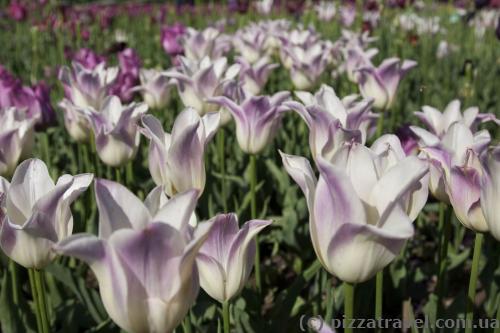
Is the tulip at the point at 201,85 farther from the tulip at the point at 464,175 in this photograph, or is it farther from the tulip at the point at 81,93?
the tulip at the point at 464,175

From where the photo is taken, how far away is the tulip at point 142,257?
696 mm

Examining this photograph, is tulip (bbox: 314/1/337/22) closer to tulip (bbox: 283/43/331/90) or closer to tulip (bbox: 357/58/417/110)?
tulip (bbox: 283/43/331/90)

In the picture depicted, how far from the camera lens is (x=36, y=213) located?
890 millimetres

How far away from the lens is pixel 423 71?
4.23m

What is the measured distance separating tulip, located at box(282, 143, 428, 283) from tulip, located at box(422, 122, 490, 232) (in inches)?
9.8

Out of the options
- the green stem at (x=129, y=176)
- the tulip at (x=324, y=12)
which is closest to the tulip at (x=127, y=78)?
the green stem at (x=129, y=176)

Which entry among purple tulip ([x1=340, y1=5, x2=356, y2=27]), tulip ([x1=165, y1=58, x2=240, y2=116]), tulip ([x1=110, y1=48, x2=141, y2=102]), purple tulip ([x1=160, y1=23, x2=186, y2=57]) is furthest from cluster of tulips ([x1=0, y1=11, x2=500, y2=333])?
purple tulip ([x1=340, y1=5, x2=356, y2=27])

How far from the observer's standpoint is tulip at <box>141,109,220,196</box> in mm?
1122

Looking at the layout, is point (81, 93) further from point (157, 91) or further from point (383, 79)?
point (383, 79)

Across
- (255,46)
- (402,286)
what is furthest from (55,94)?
(402,286)

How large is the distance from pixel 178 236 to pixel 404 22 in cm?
505

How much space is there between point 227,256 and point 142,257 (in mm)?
239

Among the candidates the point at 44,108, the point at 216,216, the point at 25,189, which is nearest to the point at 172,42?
the point at 44,108

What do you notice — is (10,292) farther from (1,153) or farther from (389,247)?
(389,247)
